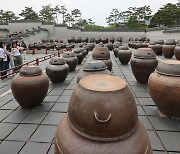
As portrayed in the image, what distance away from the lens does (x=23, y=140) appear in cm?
399

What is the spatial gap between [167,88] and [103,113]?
9.53 feet

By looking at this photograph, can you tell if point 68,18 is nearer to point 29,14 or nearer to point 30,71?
point 29,14

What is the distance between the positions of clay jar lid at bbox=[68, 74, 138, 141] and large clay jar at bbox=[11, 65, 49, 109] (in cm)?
320

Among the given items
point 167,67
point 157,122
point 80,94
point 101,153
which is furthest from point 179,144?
point 80,94

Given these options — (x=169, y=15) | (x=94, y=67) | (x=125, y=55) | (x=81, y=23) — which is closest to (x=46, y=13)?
(x=81, y=23)

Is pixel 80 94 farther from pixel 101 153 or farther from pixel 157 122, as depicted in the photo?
pixel 157 122

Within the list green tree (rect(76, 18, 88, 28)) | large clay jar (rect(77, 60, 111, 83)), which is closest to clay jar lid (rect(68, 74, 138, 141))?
large clay jar (rect(77, 60, 111, 83))

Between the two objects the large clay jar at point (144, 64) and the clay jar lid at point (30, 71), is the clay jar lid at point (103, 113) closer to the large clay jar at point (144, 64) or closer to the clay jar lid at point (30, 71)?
the clay jar lid at point (30, 71)

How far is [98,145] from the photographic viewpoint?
7.33 ft

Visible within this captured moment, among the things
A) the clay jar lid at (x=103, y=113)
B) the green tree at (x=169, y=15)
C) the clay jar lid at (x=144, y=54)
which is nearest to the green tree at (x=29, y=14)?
the green tree at (x=169, y=15)

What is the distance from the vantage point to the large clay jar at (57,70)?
790 centimetres

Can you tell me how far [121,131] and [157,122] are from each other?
2734 mm

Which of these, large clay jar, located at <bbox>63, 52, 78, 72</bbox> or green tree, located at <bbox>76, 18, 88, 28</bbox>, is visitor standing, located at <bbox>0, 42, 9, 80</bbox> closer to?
large clay jar, located at <bbox>63, 52, 78, 72</bbox>

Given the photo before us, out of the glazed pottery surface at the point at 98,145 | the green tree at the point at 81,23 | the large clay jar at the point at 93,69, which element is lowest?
the glazed pottery surface at the point at 98,145
